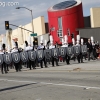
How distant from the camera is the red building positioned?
5269 cm

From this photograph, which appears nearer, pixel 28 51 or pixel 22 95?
pixel 22 95

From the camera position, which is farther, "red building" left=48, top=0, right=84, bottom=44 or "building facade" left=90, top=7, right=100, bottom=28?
"building facade" left=90, top=7, right=100, bottom=28

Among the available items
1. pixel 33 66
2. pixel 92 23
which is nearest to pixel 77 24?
pixel 92 23

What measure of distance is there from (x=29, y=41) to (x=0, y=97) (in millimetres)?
13084

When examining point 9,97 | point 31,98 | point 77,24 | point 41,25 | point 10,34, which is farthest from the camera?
point 10,34

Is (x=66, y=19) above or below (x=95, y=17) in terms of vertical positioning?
below

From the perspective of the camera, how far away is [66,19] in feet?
175

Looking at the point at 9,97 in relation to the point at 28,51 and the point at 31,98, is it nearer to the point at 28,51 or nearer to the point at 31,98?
the point at 31,98

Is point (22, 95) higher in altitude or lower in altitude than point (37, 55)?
lower

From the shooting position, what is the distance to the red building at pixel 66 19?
173 feet

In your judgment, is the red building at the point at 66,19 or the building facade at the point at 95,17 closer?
the red building at the point at 66,19

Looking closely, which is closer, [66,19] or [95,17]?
[66,19]

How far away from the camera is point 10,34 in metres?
103

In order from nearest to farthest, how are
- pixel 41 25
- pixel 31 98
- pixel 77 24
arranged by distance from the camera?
pixel 31 98, pixel 77 24, pixel 41 25
